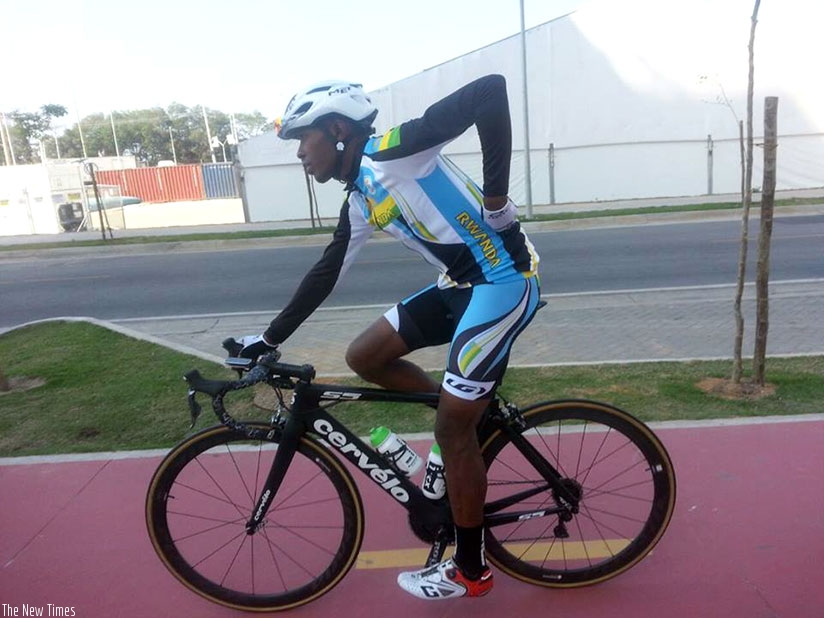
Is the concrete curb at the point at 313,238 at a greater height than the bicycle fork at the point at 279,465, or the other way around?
the bicycle fork at the point at 279,465

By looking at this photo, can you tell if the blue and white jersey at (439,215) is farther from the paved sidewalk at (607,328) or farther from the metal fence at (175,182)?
the metal fence at (175,182)

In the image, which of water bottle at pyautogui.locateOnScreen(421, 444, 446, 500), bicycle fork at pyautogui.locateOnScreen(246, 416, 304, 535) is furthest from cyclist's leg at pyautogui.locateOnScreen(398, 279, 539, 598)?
bicycle fork at pyautogui.locateOnScreen(246, 416, 304, 535)

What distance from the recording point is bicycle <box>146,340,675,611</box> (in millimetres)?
2627

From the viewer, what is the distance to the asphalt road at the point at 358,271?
10117mm

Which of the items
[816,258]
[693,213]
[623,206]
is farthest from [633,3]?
[816,258]

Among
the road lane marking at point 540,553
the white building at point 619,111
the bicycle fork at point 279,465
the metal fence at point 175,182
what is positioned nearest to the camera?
the bicycle fork at point 279,465

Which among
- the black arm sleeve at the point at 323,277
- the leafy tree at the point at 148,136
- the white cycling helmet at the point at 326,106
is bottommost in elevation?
the black arm sleeve at the point at 323,277

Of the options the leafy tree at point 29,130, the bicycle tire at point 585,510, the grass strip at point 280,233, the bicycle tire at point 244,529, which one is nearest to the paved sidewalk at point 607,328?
the bicycle tire at point 244,529

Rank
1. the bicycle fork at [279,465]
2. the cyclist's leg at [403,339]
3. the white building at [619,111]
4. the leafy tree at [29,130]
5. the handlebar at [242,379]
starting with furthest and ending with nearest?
the leafy tree at [29,130], the white building at [619,111], the cyclist's leg at [403,339], the bicycle fork at [279,465], the handlebar at [242,379]

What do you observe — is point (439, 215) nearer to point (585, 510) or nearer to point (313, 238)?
point (585, 510)

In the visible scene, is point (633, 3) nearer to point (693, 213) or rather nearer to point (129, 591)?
point (693, 213)

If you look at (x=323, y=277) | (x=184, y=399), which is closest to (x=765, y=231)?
(x=323, y=277)

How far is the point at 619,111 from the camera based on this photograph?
2570cm

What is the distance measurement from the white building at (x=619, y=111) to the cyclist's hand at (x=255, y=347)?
23092 millimetres
